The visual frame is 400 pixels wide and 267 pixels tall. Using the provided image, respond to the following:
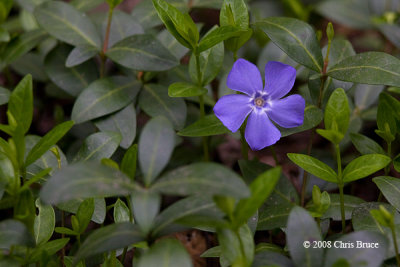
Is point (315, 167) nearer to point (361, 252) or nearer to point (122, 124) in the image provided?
point (361, 252)

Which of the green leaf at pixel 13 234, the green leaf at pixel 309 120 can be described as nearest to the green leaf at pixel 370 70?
the green leaf at pixel 309 120

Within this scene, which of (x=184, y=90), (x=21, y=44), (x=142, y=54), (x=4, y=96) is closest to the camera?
(x=184, y=90)

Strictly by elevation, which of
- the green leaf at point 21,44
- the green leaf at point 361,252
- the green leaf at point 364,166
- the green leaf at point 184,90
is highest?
the green leaf at point 21,44

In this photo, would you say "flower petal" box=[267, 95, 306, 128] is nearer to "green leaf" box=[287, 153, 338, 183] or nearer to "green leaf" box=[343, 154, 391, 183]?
"green leaf" box=[287, 153, 338, 183]

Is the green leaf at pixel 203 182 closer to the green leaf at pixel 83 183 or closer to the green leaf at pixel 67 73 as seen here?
the green leaf at pixel 83 183

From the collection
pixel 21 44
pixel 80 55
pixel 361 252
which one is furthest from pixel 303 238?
pixel 21 44

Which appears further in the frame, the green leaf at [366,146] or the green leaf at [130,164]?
the green leaf at [366,146]

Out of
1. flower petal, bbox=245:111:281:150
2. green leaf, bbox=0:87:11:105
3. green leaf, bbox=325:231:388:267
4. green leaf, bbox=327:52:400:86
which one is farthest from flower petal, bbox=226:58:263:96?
green leaf, bbox=0:87:11:105
